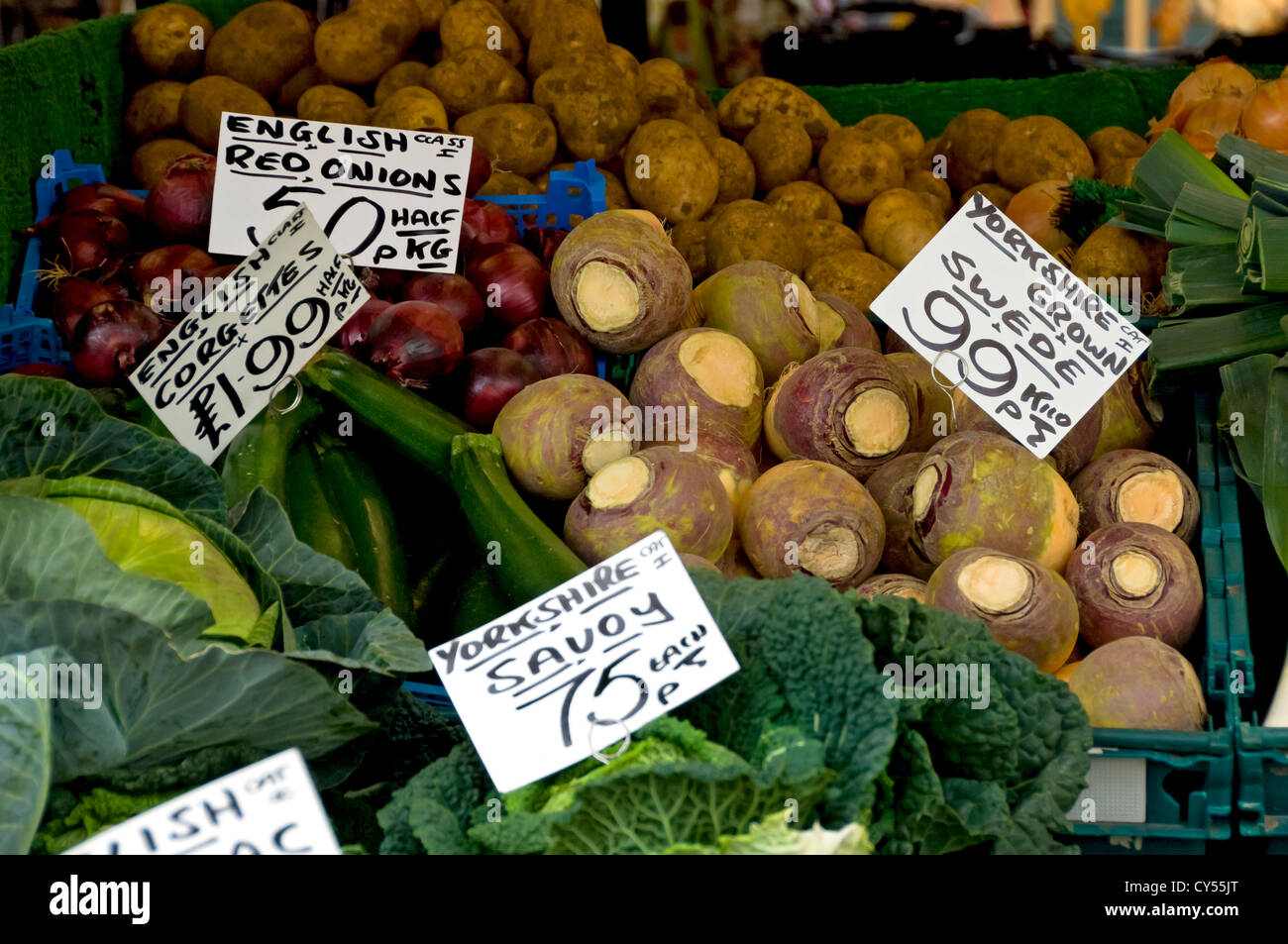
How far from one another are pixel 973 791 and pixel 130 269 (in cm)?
188

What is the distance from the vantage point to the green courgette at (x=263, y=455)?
1836mm

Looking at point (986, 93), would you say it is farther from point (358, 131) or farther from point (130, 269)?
point (130, 269)

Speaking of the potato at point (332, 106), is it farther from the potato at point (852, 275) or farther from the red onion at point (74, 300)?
the potato at point (852, 275)

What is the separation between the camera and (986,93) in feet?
12.7

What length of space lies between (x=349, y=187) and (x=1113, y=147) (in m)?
2.20

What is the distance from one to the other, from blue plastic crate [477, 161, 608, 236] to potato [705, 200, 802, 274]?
418mm

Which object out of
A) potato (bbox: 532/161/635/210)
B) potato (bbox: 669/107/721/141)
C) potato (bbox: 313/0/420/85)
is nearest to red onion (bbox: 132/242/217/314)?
potato (bbox: 532/161/635/210)

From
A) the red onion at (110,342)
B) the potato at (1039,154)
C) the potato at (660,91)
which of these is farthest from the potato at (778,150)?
the red onion at (110,342)

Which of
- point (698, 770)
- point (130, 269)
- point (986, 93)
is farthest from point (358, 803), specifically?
point (986, 93)

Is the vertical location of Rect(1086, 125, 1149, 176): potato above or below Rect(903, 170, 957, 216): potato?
above

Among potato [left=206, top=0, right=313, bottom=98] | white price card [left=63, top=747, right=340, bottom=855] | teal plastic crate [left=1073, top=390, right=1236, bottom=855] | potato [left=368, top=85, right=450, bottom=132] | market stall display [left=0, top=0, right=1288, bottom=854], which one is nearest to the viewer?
white price card [left=63, top=747, right=340, bottom=855]

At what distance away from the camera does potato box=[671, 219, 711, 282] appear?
3.02 m

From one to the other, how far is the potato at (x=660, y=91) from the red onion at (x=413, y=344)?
136cm

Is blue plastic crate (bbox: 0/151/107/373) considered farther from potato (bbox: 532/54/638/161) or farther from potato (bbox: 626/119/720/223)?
potato (bbox: 626/119/720/223)
